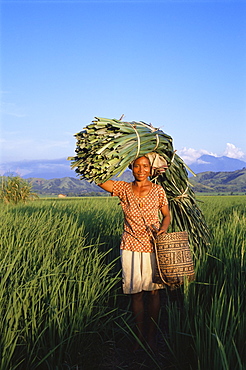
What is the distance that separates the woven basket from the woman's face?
48 cm

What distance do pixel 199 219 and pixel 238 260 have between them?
61 centimetres

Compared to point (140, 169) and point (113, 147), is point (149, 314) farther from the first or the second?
point (113, 147)

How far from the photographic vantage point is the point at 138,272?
248 centimetres

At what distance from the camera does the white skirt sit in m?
2.48

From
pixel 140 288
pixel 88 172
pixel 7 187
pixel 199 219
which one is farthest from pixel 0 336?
pixel 7 187

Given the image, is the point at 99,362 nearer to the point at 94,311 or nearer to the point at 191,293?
the point at 94,311

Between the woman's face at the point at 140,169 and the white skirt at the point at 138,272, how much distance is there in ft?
1.80

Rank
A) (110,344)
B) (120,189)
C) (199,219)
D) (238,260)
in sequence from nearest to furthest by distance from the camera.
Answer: (110,344) → (120,189) → (238,260) → (199,219)

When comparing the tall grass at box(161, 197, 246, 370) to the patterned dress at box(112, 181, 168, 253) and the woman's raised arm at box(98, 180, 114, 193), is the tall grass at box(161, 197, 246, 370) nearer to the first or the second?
the patterned dress at box(112, 181, 168, 253)

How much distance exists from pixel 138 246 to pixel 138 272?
179 millimetres

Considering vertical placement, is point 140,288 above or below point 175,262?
below

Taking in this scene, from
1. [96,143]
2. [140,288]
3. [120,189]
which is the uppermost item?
[96,143]

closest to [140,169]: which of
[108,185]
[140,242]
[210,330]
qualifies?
[108,185]

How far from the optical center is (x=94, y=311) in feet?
7.97
